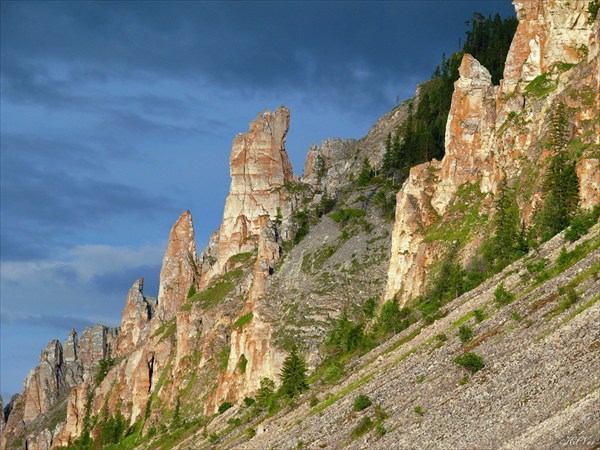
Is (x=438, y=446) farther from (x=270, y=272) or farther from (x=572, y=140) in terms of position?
(x=270, y=272)

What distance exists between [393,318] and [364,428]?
51.2m

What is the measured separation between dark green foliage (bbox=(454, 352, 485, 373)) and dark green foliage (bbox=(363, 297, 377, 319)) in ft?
230

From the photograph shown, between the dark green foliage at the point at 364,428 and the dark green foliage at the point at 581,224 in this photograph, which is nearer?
the dark green foliage at the point at 364,428

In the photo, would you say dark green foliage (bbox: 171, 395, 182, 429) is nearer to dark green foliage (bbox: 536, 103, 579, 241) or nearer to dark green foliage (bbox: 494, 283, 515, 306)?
dark green foliage (bbox: 536, 103, 579, 241)

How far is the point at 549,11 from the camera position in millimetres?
140625

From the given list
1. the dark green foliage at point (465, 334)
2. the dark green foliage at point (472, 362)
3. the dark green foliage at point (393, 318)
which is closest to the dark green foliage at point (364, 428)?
the dark green foliage at point (472, 362)

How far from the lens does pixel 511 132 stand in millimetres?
136000

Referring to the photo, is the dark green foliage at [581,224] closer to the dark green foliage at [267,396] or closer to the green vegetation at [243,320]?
the dark green foliage at [267,396]

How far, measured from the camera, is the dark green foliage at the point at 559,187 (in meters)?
114

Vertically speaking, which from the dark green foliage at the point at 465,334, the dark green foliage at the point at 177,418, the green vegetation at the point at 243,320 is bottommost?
the dark green foliage at the point at 465,334

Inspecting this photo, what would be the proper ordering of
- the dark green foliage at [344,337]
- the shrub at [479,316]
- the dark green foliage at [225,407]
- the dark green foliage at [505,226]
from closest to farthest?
the shrub at [479,316]
the dark green foliage at [505,226]
the dark green foliage at [344,337]
the dark green foliage at [225,407]

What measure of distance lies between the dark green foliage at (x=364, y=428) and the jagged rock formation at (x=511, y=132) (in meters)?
38.3

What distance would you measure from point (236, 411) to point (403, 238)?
3387 centimetres

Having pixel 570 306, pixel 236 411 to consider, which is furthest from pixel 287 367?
pixel 570 306
